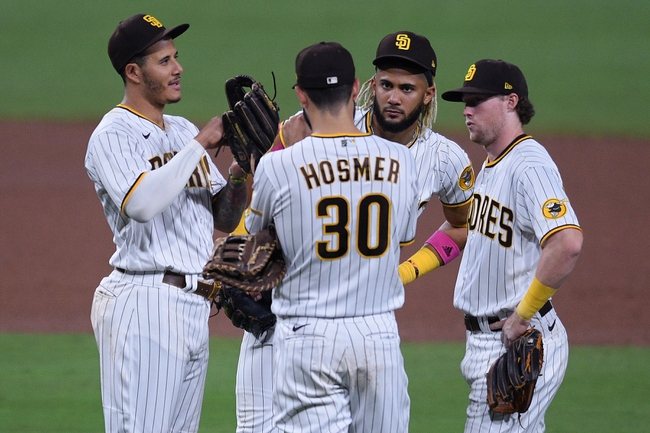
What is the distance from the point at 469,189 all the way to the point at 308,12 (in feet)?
49.6

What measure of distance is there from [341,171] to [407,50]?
131 centimetres

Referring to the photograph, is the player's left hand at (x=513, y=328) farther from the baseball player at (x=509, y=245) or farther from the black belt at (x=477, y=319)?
the black belt at (x=477, y=319)

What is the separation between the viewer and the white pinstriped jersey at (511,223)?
3678 millimetres

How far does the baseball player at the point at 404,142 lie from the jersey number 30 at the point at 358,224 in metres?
0.89

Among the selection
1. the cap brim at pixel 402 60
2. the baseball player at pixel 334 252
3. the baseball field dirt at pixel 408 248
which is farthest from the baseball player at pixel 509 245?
the baseball field dirt at pixel 408 248

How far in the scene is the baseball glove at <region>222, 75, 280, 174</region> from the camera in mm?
3676

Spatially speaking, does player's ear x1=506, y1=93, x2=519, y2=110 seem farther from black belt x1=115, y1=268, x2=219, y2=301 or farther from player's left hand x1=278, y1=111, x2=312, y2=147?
black belt x1=115, y1=268, x2=219, y2=301

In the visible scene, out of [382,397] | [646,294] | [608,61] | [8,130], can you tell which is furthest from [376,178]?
[608,61]

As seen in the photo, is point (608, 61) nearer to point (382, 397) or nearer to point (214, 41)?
point (214, 41)

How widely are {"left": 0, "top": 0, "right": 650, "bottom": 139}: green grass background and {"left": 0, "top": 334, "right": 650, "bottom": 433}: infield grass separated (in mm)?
7919

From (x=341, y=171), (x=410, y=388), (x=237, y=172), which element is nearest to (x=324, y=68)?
(x=341, y=171)

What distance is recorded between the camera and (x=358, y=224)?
10.5ft

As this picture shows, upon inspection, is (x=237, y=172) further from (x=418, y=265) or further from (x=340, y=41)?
(x=340, y=41)

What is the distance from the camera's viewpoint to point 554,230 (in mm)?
3615
